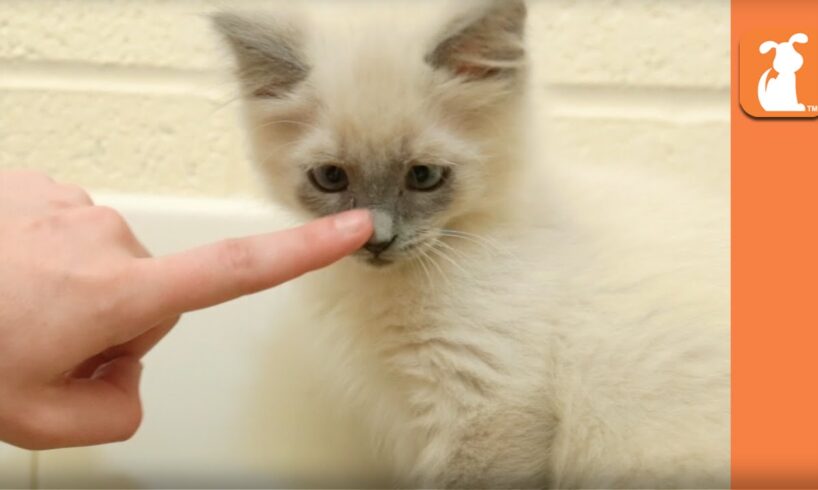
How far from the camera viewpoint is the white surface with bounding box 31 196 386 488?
3.91 feet

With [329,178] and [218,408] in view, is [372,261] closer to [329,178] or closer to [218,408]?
[329,178]

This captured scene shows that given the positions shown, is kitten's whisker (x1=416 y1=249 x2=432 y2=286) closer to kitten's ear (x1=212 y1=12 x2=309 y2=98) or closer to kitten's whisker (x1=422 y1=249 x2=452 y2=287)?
kitten's whisker (x1=422 y1=249 x2=452 y2=287)

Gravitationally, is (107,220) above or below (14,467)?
above

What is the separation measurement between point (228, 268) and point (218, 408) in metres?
0.54

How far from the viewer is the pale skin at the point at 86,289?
2.39ft

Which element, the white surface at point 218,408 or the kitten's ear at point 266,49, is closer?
the kitten's ear at point 266,49

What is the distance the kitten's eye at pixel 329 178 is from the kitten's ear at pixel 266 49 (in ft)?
0.36

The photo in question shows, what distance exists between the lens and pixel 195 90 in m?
1.31

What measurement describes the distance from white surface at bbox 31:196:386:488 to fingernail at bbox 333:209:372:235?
390 millimetres

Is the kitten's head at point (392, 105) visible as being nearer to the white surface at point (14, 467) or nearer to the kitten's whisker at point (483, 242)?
the kitten's whisker at point (483, 242)

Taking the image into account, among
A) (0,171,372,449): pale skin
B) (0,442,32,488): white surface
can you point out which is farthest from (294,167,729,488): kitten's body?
(0,442,32,488): white surface

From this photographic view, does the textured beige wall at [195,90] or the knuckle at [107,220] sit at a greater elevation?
the textured beige wall at [195,90]
